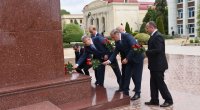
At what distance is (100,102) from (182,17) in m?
49.0

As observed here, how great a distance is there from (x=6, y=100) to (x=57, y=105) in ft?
3.55

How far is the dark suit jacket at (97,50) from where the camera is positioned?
25.8 feet

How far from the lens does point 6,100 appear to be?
5570 millimetres

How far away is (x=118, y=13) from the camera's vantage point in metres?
64.0

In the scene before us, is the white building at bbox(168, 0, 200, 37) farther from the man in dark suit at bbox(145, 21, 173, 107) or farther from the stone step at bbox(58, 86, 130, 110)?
the man in dark suit at bbox(145, 21, 173, 107)

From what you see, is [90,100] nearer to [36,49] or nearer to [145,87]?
[36,49]

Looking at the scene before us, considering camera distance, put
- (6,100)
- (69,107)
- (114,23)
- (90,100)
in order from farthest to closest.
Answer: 1. (114,23)
2. (90,100)
3. (69,107)
4. (6,100)

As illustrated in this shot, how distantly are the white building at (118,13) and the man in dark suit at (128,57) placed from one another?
55.4 metres

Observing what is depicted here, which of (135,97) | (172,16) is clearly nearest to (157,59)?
(135,97)

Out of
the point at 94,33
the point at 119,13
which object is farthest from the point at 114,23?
the point at 94,33

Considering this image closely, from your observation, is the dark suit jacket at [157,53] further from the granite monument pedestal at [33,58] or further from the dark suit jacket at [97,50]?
the dark suit jacket at [97,50]

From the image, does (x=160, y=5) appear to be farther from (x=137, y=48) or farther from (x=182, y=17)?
(x=137, y=48)

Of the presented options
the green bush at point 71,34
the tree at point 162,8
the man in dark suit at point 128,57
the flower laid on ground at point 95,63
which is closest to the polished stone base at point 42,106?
the flower laid on ground at point 95,63

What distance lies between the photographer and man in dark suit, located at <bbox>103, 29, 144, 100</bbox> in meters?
7.11
